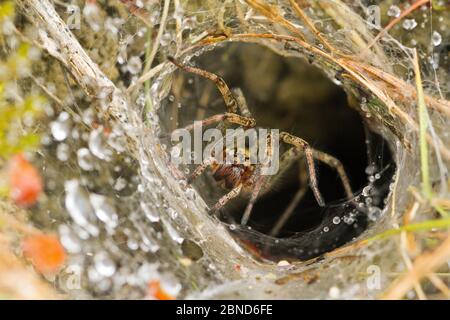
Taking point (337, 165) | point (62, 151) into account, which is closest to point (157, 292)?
point (62, 151)

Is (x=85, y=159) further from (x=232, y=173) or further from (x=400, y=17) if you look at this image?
(x=400, y=17)

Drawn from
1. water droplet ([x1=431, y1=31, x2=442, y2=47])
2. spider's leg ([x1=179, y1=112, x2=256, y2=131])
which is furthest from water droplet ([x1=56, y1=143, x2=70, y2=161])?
water droplet ([x1=431, y1=31, x2=442, y2=47])

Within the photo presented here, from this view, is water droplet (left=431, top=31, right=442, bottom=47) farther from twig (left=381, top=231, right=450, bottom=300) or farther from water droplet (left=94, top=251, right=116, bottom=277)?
water droplet (left=94, top=251, right=116, bottom=277)

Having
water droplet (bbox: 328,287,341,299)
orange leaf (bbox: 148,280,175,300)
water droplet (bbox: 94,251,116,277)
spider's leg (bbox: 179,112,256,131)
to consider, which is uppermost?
spider's leg (bbox: 179,112,256,131)
